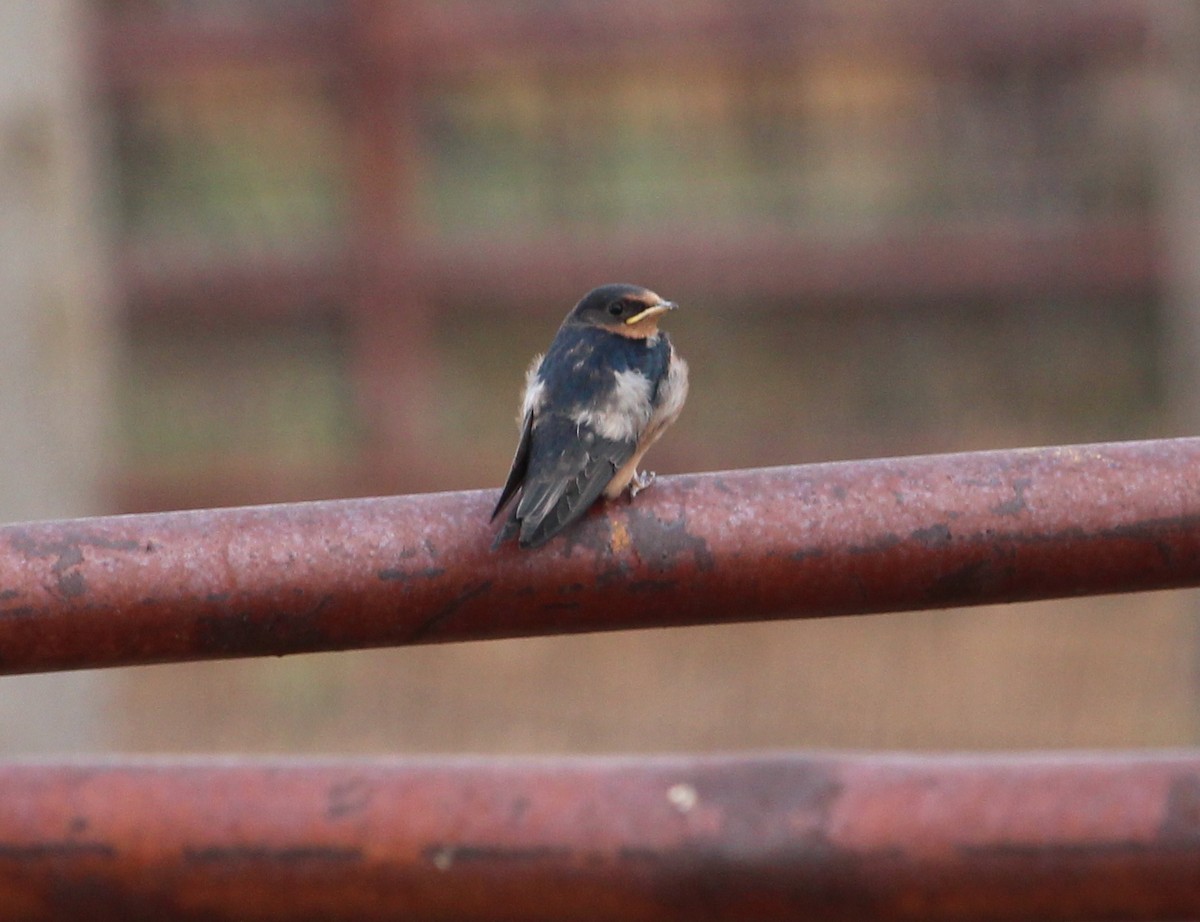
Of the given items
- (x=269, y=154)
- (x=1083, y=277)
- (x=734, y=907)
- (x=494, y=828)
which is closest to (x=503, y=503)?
(x=494, y=828)

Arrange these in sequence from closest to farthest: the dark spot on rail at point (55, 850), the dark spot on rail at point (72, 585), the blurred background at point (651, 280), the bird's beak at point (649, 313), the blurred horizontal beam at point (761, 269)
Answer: the dark spot on rail at point (72, 585) < the dark spot on rail at point (55, 850) < the bird's beak at point (649, 313) < the blurred background at point (651, 280) < the blurred horizontal beam at point (761, 269)

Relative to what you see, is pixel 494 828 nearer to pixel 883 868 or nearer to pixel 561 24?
pixel 883 868

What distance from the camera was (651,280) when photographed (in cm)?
698

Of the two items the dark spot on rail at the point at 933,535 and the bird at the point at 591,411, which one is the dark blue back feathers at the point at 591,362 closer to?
the bird at the point at 591,411

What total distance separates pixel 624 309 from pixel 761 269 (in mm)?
4115

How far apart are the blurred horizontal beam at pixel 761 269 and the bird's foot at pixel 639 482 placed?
14.9 feet

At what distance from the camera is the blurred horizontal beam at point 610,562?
174 centimetres

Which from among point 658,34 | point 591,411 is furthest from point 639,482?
point 658,34

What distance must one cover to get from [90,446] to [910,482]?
9.88 ft

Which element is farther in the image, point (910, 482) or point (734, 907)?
point (734, 907)

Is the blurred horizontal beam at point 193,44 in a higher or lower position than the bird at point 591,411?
higher

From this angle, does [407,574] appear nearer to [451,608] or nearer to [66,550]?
[451,608]

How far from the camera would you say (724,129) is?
291 inches

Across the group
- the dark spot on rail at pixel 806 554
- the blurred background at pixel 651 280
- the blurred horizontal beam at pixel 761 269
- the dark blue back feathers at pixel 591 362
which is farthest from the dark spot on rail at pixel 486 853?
the blurred horizontal beam at pixel 761 269
